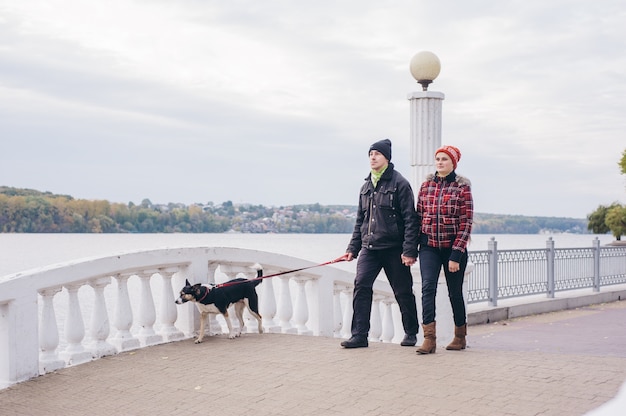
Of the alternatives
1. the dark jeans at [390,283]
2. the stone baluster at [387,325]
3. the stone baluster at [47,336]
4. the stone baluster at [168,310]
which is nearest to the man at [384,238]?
the dark jeans at [390,283]

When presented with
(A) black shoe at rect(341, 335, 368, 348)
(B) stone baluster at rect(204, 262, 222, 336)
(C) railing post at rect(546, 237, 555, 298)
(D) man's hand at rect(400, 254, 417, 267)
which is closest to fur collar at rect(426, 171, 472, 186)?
(D) man's hand at rect(400, 254, 417, 267)

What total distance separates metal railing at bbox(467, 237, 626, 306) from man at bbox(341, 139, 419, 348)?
8.28 m

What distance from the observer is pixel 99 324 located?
6.96m

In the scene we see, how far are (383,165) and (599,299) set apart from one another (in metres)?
14.1

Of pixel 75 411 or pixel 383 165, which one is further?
pixel 383 165

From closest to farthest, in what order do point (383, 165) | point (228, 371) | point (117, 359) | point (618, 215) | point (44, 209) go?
point (228, 371) → point (117, 359) → point (383, 165) → point (618, 215) → point (44, 209)

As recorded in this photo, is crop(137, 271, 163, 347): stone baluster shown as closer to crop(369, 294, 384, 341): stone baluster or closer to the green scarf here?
the green scarf

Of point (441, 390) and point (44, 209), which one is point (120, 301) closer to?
point (441, 390)

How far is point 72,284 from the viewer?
6.68 m

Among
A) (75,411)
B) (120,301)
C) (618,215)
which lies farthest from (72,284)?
(618,215)

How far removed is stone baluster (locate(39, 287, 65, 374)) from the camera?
21.0ft

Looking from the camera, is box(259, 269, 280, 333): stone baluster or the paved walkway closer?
the paved walkway

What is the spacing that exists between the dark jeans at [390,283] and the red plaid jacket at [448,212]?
0.45 meters

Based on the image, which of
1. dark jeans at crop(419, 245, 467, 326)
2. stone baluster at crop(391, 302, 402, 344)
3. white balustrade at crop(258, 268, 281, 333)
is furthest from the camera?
stone baluster at crop(391, 302, 402, 344)
